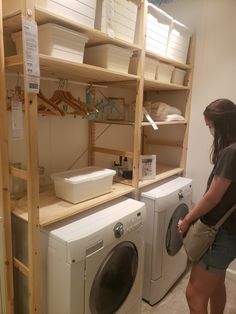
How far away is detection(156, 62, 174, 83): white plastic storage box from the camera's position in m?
2.11

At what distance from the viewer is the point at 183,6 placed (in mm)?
2469

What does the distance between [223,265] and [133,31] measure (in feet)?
5.14

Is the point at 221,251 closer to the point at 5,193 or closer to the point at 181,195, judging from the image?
the point at 181,195

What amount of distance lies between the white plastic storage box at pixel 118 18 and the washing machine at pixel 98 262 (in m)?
1.12

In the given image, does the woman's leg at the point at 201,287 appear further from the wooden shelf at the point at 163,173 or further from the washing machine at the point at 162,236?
the wooden shelf at the point at 163,173

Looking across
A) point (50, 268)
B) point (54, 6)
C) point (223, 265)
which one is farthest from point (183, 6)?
point (50, 268)

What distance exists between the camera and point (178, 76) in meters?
2.39

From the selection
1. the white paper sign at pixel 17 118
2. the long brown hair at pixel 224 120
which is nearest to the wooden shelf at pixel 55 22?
the white paper sign at pixel 17 118

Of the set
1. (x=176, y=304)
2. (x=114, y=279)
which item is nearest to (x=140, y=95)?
(x=114, y=279)

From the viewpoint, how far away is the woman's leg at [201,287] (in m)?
1.43

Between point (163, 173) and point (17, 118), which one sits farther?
point (163, 173)

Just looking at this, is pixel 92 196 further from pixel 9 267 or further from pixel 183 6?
pixel 183 6

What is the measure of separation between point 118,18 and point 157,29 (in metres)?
0.51

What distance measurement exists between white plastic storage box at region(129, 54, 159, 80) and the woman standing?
722 mm
